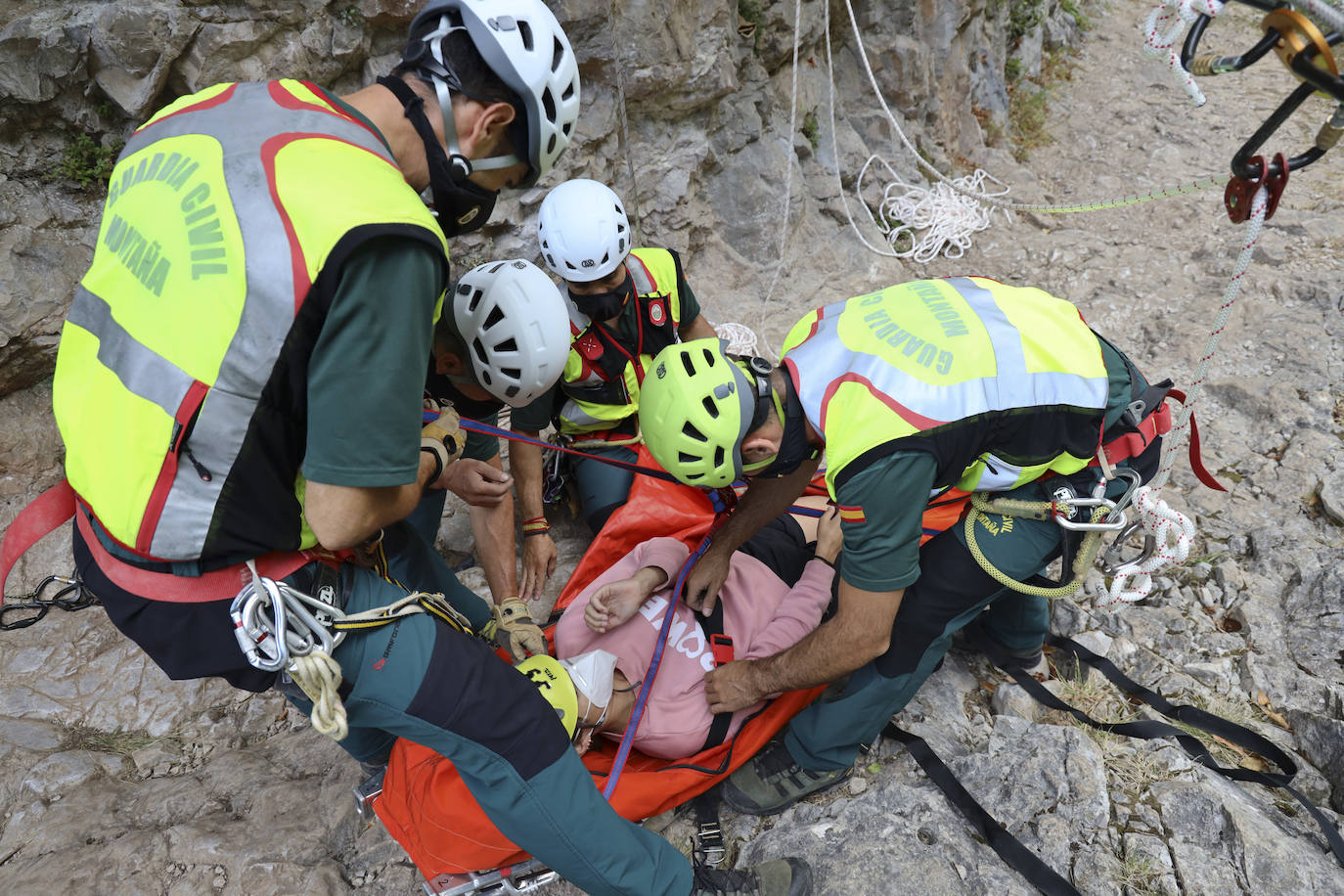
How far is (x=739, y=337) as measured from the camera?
6.07m

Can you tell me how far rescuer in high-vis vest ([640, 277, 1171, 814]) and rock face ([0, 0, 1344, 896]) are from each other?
1.62 ft

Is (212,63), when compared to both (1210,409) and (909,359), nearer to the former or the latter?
(909,359)

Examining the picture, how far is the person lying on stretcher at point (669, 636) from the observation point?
294 cm

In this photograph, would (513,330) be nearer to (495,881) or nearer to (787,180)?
(495,881)

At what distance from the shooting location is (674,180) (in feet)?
20.8

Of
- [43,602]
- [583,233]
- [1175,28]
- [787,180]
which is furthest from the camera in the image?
[787,180]

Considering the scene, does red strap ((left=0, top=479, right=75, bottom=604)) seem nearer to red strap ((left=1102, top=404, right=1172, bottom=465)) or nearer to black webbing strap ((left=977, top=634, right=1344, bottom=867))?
red strap ((left=1102, top=404, right=1172, bottom=465))

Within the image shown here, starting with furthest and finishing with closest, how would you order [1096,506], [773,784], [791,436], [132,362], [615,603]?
1. [615,603]
2. [773,784]
3. [1096,506]
4. [791,436]
5. [132,362]

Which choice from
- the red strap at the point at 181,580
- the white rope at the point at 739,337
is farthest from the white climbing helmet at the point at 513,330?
the white rope at the point at 739,337

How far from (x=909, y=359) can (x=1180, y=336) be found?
4643mm

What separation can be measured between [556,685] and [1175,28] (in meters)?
2.60

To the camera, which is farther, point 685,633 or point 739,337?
point 739,337

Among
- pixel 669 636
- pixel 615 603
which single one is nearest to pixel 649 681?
pixel 669 636

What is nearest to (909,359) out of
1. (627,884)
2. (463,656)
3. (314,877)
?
(463,656)
